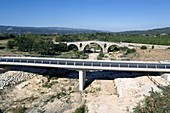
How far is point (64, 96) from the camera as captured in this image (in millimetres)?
42406

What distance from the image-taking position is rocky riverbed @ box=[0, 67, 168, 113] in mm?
37125

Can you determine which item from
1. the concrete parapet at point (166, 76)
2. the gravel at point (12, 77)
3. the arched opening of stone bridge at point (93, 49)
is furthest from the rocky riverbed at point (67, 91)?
the arched opening of stone bridge at point (93, 49)

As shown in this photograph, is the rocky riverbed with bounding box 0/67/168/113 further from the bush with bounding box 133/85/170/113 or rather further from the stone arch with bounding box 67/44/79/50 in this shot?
the stone arch with bounding box 67/44/79/50

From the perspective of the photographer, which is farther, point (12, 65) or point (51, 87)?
point (12, 65)

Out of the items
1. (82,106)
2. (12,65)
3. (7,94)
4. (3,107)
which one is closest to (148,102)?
(82,106)

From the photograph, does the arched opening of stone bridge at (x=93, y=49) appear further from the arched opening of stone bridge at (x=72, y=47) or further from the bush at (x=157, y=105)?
the bush at (x=157, y=105)

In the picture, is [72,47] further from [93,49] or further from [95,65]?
[95,65]

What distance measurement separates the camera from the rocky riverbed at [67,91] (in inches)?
1462

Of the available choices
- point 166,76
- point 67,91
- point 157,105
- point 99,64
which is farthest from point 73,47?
point 157,105

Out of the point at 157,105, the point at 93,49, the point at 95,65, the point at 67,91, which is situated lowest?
the point at 67,91

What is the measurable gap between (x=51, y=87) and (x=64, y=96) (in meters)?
5.13

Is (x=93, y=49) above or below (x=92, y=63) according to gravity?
below

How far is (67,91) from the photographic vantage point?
147 feet

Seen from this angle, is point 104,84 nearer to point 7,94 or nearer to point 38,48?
point 7,94
